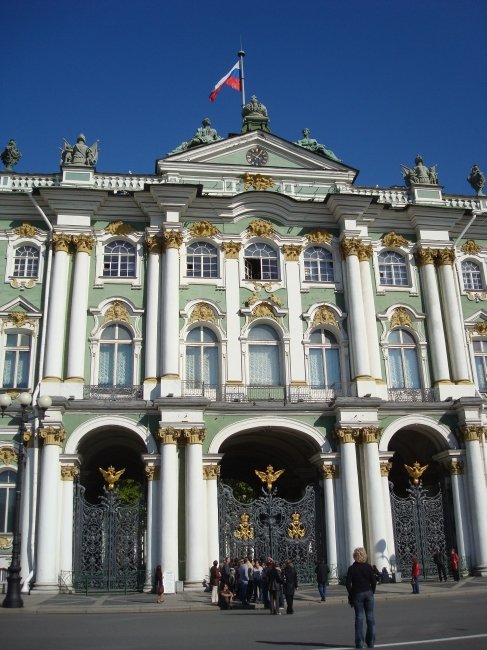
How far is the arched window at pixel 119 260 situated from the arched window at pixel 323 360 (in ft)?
27.7

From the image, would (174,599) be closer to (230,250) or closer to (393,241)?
(230,250)

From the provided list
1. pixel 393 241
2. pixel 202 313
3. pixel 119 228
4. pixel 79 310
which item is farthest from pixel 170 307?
pixel 393 241

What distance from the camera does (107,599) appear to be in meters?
23.5

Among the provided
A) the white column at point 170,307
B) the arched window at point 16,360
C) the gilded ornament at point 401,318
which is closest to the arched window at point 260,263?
the white column at point 170,307

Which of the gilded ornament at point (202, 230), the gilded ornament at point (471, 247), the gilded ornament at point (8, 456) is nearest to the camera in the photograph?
the gilded ornament at point (8, 456)

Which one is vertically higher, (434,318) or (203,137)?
(203,137)

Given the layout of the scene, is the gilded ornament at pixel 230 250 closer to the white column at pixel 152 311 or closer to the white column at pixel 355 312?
the white column at pixel 152 311

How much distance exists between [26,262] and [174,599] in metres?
15.8

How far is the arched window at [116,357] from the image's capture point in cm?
2981

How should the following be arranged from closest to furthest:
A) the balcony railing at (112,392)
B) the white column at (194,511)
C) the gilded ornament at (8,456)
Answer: the white column at (194,511) → the gilded ornament at (8,456) → the balcony railing at (112,392)

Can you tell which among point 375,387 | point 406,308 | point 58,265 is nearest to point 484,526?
point 375,387

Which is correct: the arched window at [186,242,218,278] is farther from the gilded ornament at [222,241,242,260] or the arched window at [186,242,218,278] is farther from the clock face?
the clock face

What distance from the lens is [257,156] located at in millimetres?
34312

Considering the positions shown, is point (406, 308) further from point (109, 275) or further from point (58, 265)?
point (58, 265)
